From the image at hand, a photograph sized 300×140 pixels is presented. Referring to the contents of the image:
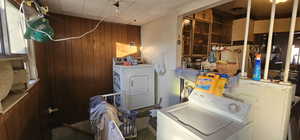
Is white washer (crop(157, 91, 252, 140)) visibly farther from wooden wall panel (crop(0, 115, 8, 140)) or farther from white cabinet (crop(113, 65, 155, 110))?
white cabinet (crop(113, 65, 155, 110))

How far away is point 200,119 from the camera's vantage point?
118 centimetres

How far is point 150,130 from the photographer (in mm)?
2477

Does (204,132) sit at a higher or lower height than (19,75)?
lower

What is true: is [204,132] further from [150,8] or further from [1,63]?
[150,8]

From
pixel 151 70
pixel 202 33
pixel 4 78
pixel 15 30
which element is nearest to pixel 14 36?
pixel 15 30

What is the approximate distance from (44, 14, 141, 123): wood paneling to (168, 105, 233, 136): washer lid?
2277mm

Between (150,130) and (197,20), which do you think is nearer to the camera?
(150,130)

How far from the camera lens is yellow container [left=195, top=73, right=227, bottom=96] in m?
1.38

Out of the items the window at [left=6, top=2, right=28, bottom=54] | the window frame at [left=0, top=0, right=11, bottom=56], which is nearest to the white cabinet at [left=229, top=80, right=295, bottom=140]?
the window frame at [left=0, top=0, right=11, bottom=56]

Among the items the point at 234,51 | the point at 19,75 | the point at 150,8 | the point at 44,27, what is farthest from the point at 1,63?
the point at 234,51

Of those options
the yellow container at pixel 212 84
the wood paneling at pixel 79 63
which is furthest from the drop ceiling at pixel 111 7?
the yellow container at pixel 212 84

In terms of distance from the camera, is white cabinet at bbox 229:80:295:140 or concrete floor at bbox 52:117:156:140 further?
concrete floor at bbox 52:117:156:140

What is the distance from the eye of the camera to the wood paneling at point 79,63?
255 cm

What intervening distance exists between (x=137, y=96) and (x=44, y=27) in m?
1.94
